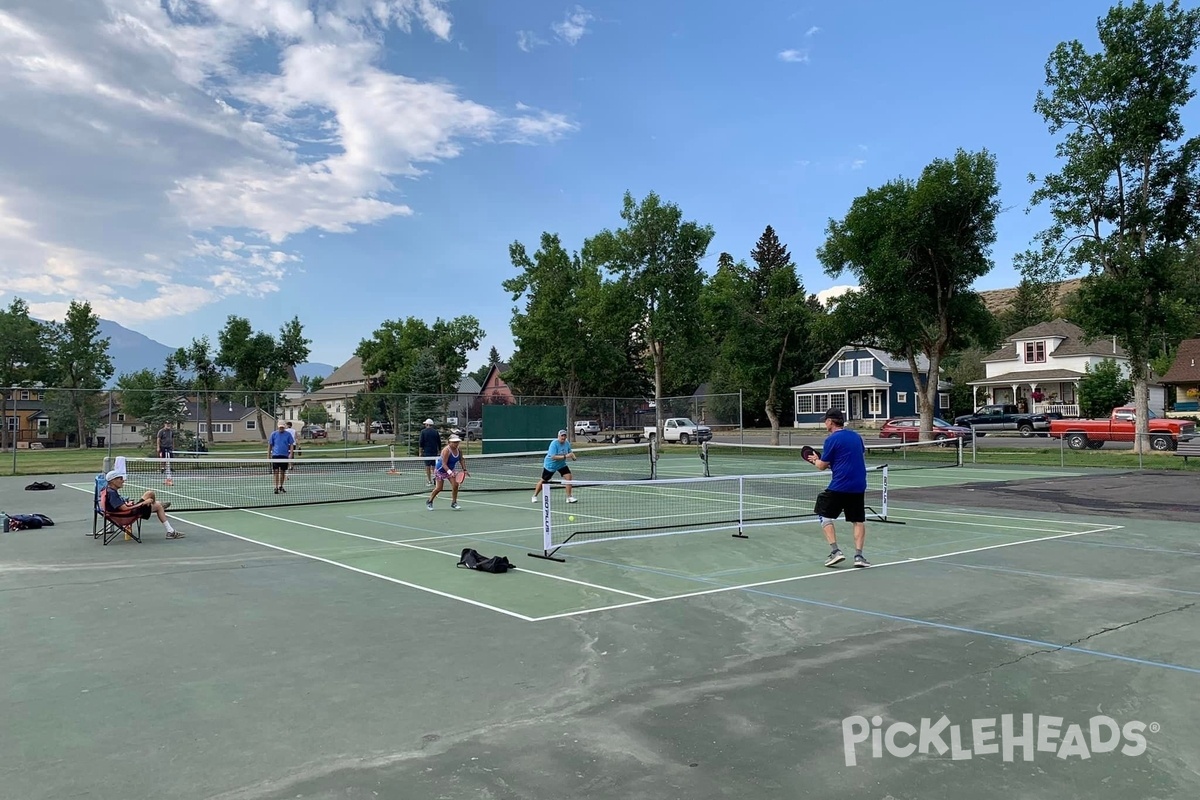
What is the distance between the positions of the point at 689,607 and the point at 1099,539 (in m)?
8.45

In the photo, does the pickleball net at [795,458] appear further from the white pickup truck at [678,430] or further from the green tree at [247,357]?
the green tree at [247,357]

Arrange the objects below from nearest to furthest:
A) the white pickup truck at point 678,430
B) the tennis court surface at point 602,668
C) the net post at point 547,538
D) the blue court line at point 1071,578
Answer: the tennis court surface at point 602,668
the blue court line at point 1071,578
the net post at point 547,538
the white pickup truck at point 678,430

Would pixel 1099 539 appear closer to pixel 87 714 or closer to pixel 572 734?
pixel 572 734

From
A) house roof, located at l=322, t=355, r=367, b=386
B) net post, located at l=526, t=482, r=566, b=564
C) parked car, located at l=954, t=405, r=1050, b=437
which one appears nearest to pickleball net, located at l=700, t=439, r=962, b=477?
parked car, located at l=954, t=405, r=1050, b=437

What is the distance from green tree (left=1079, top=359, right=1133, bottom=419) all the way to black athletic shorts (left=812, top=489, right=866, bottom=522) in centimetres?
5035

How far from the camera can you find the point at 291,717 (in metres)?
5.13

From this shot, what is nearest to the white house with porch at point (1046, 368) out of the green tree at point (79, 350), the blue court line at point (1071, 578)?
the blue court line at point (1071, 578)

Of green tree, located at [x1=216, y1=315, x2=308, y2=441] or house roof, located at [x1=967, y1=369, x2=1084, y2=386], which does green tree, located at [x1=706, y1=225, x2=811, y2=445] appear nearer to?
house roof, located at [x1=967, y1=369, x2=1084, y2=386]

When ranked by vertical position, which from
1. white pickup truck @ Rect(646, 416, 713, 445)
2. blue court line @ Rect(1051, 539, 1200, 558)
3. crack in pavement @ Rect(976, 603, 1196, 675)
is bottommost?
blue court line @ Rect(1051, 539, 1200, 558)

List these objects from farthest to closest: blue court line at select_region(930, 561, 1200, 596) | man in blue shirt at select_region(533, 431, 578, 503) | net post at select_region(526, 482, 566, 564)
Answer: man in blue shirt at select_region(533, 431, 578, 503)
net post at select_region(526, 482, 566, 564)
blue court line at select_region(930, 561, 1200, 596)

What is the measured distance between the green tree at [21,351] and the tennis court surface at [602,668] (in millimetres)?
80922

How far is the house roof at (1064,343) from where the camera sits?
62188 millimetres

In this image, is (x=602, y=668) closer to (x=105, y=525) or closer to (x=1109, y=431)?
(x=105, y=525)

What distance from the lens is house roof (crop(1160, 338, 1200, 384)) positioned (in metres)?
60.2
